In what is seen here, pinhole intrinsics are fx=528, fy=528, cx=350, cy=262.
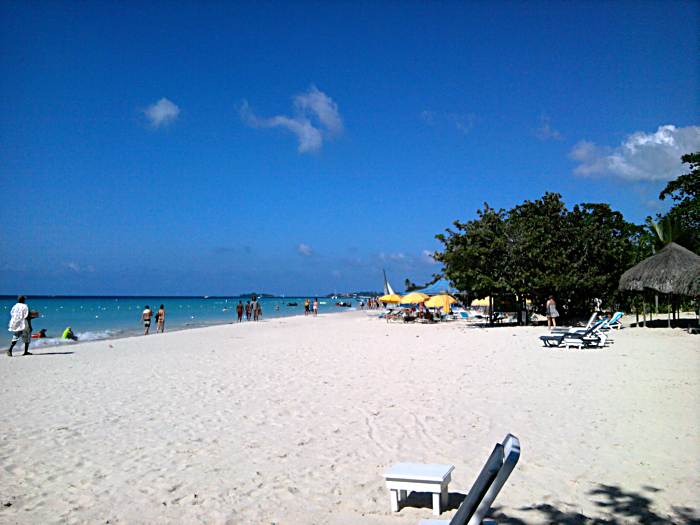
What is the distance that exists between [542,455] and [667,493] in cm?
116

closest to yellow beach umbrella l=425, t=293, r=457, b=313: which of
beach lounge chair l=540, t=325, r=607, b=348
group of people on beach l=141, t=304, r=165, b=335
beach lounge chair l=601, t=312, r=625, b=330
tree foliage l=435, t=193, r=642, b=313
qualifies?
tree foliage l=435, t=193, r=642, b=313

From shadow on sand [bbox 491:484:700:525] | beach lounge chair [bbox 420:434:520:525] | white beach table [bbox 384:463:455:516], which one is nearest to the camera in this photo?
beach lounge chair [bbox 420:434:520:525]

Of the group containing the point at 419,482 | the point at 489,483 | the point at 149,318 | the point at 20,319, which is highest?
the point at 20,319

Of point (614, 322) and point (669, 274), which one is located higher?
point (669, 274)

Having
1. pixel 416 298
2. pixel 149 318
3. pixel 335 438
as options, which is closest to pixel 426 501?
pixel 335 438

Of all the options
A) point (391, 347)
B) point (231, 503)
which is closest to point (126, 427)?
point (231, 503)

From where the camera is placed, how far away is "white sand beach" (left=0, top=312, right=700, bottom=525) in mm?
4102

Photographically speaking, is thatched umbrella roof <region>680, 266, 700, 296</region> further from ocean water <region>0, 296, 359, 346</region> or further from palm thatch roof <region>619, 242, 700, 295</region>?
ocean water <region>0, 296, 359, 346</region>

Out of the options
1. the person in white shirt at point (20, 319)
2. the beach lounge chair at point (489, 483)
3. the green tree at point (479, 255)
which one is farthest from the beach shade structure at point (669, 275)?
the person in white shirt at point (20, 319)

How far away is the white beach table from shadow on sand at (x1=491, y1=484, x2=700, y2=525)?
0.40 metres

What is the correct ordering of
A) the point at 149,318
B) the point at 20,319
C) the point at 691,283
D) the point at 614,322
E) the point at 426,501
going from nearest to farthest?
the point at 426,501 → the point at 20,319 → the point at 691,283 → the point at 614,322 → the point at 149,318

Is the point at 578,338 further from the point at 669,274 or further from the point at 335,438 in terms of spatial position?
the point at 335,438

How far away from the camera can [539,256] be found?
23.7 metres

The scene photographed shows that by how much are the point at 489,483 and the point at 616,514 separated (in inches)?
72.9
